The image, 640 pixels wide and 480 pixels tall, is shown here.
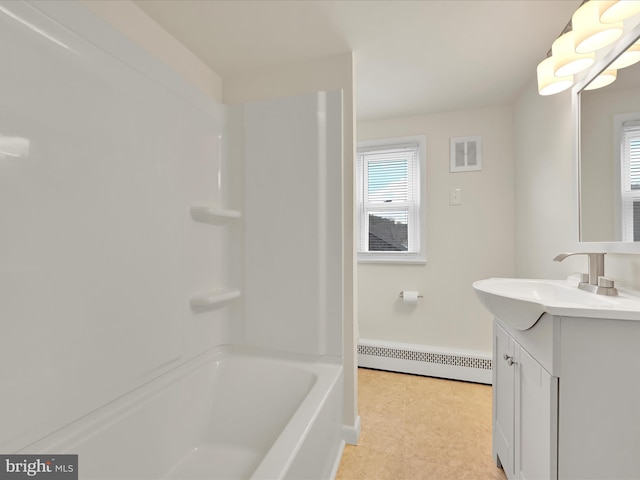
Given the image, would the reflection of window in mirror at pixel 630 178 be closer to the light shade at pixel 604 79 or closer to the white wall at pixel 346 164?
the light shade at pixel 604 79

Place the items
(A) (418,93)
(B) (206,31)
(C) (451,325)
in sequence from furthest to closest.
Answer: (C) (451,325) → (A) (418,93) → (B) (206,31)

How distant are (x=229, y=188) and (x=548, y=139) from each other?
1994mm

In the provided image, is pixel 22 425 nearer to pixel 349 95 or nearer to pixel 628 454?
pixel 628 454

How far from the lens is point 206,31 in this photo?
1627 millimetres

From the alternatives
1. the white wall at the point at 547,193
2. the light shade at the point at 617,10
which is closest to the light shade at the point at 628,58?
the light shade at the point at 617,10

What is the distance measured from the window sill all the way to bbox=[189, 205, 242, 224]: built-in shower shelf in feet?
4.69

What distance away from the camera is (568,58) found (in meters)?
1.36

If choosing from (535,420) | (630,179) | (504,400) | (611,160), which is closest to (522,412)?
(535,420)

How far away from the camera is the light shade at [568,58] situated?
1348 millimetres

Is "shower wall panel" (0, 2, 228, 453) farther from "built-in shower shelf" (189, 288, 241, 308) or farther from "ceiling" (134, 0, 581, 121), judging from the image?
"ceiling" (134, 0, 581, 121)

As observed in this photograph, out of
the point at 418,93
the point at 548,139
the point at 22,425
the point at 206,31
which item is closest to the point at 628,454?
the point at 548,139

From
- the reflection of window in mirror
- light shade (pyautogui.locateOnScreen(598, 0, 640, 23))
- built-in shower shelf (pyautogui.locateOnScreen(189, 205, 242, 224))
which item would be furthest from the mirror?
built-in shower shelf (pyautogui.locateOnScreen(189, 205, 242, 224))

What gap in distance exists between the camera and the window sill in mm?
2693

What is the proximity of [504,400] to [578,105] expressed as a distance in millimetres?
1510
